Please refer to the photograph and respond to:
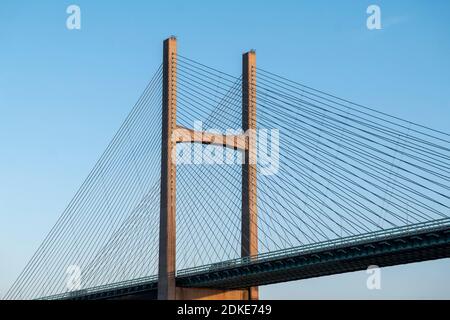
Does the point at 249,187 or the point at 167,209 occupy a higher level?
the point at 249,187

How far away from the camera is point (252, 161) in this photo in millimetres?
66438

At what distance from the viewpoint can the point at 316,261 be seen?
6041 cm

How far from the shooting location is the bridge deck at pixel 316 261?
5531 cm

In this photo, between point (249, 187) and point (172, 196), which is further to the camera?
point (249, 187)

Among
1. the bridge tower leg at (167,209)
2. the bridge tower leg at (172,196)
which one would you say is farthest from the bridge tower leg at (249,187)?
the bridge tower leg at (167,209)

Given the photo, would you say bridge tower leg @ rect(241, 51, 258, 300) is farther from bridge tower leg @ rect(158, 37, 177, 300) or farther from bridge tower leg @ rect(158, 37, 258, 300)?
bridge tower leg @ rect(158, 37, 177, 300)

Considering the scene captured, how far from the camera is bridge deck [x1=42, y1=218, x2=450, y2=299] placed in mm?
55312

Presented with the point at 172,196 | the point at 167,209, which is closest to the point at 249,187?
the point at 172,196

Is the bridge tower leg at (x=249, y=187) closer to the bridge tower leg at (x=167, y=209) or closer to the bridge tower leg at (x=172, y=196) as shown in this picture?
the bridge tower leg at (x=172, y=196)

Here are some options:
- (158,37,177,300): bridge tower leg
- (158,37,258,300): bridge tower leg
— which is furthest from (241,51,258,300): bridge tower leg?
(158,37,177,300): bridge tower leg

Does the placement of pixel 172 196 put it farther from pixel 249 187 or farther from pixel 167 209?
pixel 249 187

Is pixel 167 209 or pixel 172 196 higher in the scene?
pixel 172 196
